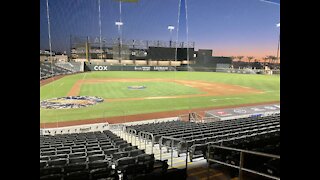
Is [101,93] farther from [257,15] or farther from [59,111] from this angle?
[257,15]

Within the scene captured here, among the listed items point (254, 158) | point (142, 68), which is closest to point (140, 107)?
point (254, 158)

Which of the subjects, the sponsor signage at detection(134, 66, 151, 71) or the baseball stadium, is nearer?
the baseball stadium

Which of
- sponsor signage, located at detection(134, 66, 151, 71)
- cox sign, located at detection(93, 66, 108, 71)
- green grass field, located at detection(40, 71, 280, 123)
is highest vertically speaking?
sponsor signage, located at detection(134, 66, 151, 71)

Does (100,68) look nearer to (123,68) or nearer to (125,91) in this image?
(125,91)

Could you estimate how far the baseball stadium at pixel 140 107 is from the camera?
474 centimetres

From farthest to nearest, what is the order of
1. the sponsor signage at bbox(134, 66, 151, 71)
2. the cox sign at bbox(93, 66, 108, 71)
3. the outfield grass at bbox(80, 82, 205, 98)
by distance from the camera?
the sponsor signage at bbox(134, 66, 151, 71)
the cox sign at bbox(93, 66, 108, 71)
the outfield grass at bbox(80, 82, 205, 98)

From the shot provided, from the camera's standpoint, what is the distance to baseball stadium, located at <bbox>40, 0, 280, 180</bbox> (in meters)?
4.74

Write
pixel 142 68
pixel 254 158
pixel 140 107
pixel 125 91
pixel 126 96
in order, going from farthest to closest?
pixel 142 68 → pixel 125 91 → pixel 126 96 → pixel 140 107 → pixel 254 158

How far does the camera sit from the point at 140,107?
1652 cm

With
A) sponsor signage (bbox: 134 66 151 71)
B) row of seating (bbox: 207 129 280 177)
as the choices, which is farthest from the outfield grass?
row of seating (bbox: 207 129 280 177)

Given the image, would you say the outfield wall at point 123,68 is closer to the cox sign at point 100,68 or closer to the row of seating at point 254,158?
the cox sign at point 100,68

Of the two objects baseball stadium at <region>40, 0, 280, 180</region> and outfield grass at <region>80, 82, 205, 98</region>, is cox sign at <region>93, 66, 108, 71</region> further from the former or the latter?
outfield grass at <region>80, 82, 205, 98</region>

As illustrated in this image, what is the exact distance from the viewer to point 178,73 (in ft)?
97.5
